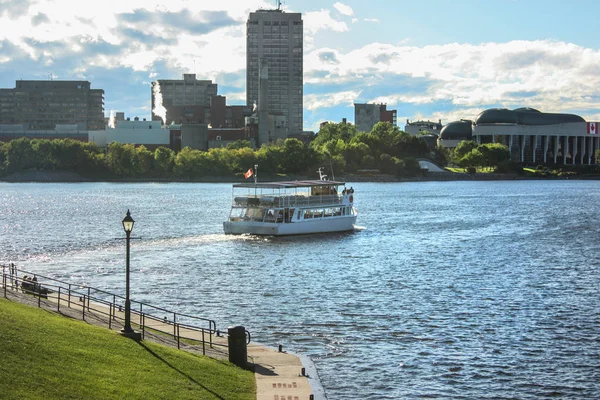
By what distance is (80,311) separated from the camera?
148 feet

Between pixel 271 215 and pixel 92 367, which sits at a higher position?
pixel 271 215

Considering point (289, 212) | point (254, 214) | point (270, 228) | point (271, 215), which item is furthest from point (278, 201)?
point (254, 214)

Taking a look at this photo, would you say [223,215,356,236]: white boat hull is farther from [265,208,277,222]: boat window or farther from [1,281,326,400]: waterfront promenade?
[1,281,326,400]: waterfront promenade

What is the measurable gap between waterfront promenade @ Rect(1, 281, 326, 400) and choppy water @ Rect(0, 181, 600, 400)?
1865mm

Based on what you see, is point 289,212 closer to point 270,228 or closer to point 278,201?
point 278,201

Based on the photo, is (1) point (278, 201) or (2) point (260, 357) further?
(1) point (278, 201)

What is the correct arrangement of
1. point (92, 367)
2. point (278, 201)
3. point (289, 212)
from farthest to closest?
point (289, 212), point (278, 201), point (92, 367)

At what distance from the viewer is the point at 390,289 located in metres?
68.8

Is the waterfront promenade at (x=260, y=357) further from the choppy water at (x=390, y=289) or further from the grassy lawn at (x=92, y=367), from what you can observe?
the choppy water at (x=390, y=289)

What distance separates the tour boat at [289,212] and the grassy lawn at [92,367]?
6902 cm

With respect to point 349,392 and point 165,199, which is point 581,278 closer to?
point 349,392

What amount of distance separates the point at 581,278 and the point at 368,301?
23391mm

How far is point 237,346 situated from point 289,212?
237 feet

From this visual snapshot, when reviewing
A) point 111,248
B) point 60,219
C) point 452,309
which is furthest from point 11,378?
point 60,219
